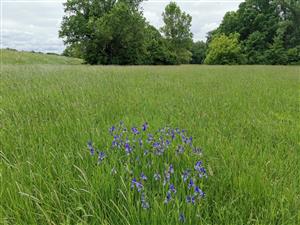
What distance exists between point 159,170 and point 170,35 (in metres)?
46.3

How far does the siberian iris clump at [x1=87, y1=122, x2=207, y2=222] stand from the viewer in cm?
110

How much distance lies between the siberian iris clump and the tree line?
97.7ft

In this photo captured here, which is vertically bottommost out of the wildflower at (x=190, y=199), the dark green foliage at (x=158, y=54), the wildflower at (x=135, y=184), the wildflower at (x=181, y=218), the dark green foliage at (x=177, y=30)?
the wildflower at (x=181, y=218)

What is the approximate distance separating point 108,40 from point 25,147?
3182 cm

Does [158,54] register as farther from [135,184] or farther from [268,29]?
[135,184]

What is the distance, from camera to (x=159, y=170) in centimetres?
145

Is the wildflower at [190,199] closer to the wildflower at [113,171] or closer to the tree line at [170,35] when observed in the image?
the wildflower at [113,171]

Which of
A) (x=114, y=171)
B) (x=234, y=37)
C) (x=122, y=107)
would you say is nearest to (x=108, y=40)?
(x=234, y=37)

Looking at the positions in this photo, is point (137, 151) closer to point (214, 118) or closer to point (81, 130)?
point (81, 130)

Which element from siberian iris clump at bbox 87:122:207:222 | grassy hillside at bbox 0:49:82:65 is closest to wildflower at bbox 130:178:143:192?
siberian iris clump at bbox 87:122:207:222

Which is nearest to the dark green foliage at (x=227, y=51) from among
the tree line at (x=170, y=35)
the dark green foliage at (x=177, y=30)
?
the tree line at (x=170, y=35)

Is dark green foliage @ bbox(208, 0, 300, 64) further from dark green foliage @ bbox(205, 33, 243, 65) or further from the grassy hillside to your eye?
the grassy hillside

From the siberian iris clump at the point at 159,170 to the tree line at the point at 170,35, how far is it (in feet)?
97.7

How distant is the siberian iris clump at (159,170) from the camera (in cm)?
110
